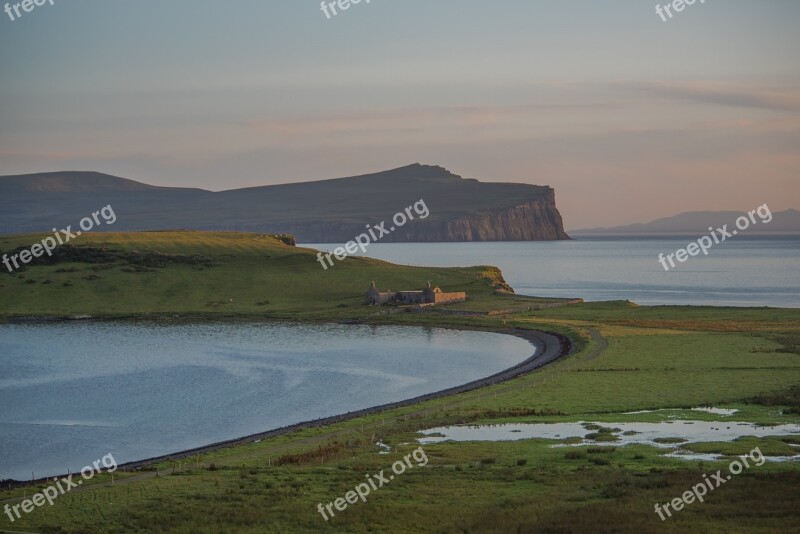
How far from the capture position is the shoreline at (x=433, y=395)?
46.8 metres

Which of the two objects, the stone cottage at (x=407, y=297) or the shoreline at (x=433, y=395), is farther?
the stone cottage at (x=407, y=297)

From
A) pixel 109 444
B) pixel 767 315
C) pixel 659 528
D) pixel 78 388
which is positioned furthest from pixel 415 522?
pixel 767 315

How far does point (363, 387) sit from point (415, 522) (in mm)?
36379

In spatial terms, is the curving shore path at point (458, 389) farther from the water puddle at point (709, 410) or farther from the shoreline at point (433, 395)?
the water puddle at point (709, 410)

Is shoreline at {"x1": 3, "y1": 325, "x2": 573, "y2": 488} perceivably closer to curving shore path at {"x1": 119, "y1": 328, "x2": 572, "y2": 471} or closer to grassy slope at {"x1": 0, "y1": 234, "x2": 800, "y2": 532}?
curving shore path at {"x1": 119, "y1": 328, "x2": 572, "y2": 471}

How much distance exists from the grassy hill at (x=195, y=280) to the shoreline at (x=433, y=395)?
101 ft

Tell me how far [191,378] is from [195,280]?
74.2 meters

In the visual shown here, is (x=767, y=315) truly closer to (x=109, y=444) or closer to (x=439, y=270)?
(x=439, y=270)

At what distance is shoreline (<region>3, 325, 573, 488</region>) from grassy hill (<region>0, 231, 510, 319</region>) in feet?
101

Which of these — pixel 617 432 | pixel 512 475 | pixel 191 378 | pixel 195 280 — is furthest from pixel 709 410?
pixel 195 280

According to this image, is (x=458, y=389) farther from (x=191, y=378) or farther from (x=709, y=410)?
(x=191, y=378)

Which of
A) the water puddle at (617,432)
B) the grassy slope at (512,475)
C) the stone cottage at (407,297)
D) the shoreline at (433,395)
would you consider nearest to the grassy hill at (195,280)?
the stone cottage at (407,297)

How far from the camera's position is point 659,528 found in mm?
33312

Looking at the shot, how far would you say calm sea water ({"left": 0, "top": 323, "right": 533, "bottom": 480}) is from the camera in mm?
53581
